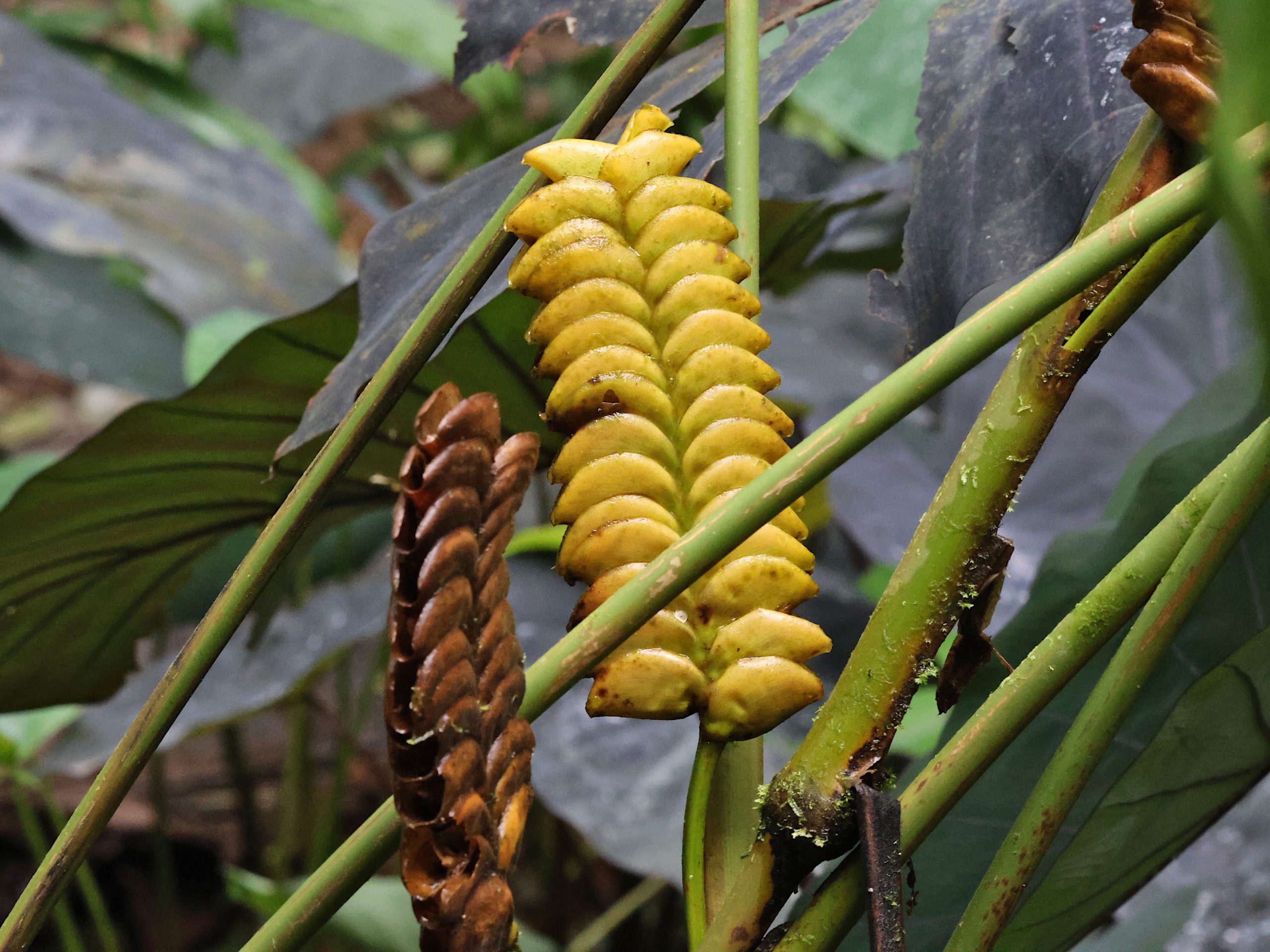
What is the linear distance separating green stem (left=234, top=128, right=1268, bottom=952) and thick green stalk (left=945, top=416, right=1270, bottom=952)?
0.07 m

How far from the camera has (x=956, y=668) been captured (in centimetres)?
27

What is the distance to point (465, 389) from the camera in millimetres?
563

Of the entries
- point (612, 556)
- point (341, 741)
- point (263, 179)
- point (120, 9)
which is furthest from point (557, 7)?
point (120, 9)

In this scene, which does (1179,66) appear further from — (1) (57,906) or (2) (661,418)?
(1) (57,906)

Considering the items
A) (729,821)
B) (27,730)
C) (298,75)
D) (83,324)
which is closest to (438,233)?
(729,821)

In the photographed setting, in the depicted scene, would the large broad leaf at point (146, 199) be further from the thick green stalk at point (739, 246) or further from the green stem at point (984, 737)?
the green stem at point (984, 737)

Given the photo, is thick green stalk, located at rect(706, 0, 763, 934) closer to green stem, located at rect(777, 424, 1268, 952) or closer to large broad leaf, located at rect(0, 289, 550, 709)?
green stem, located at rect(777, 424, 1268, 952)

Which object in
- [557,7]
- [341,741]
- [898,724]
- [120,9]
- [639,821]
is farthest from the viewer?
[120,9]

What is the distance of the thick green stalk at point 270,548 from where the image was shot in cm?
24

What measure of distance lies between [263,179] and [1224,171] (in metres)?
1.42

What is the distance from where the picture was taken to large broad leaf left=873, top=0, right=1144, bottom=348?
0.31 metres

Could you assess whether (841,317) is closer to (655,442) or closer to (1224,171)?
(655,442)

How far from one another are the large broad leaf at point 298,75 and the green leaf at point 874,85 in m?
1.20

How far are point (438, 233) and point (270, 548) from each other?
18cm
